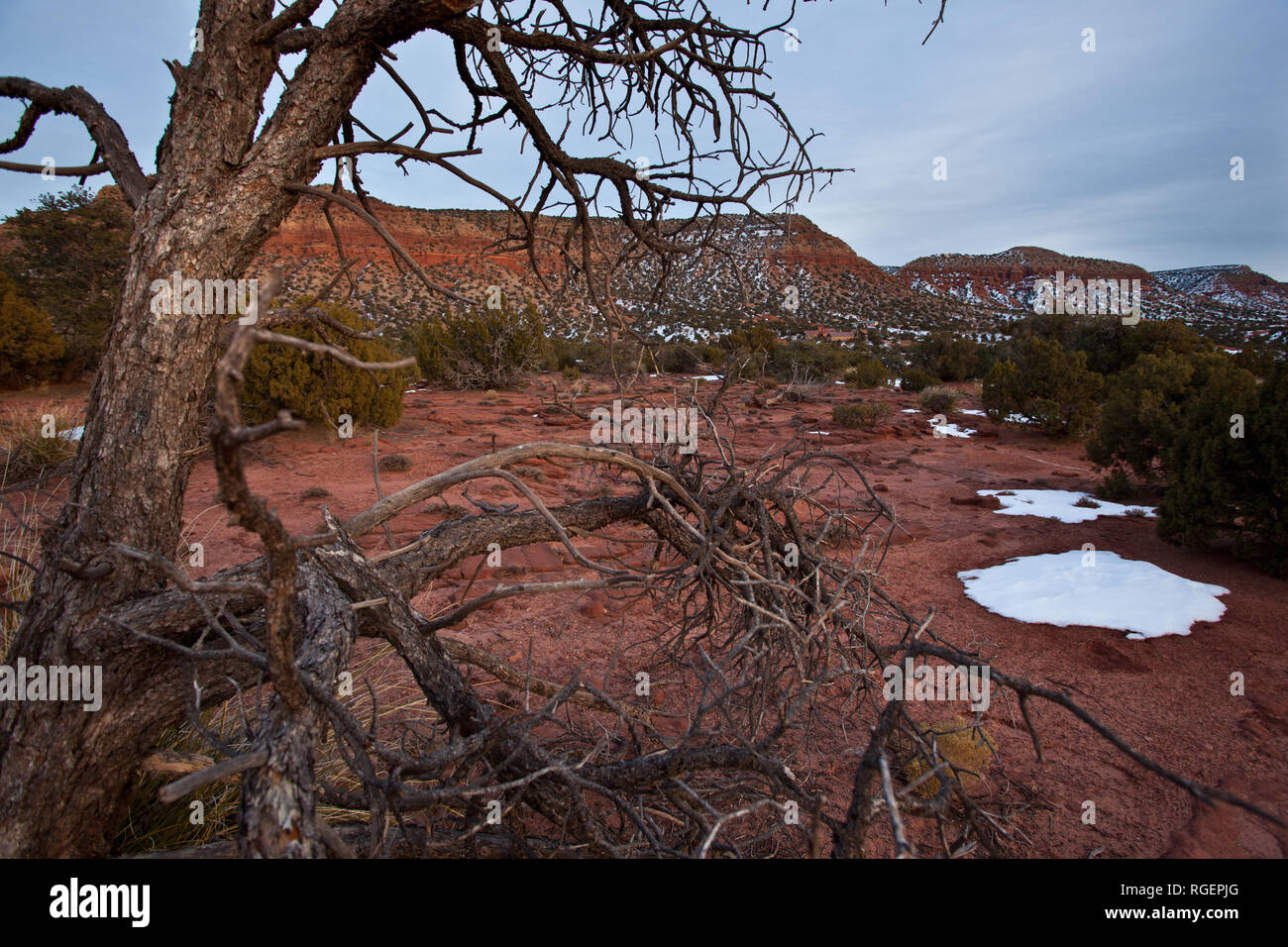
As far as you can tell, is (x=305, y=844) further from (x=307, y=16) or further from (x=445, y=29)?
(x=445, y=29)

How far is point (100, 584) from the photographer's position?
169cm

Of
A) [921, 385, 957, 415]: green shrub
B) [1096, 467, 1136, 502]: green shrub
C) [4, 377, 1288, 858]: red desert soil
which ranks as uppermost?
[921, 385, 957, 415]: green shrub

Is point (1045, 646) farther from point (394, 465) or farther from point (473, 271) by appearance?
point (473, 271)

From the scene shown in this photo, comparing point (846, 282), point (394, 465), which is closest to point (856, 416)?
point (394, 465)

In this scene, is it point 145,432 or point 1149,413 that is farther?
point 1149,413

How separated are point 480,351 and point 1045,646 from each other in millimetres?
14667

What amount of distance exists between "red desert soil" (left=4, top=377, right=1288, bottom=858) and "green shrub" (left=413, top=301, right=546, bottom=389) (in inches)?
277

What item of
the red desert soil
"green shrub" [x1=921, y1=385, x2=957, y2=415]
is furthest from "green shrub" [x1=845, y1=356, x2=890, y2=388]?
the red desert soil

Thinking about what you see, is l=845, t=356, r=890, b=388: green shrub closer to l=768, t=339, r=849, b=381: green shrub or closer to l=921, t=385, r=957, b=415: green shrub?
l=768, t=339, r=849, b=381: green shrub

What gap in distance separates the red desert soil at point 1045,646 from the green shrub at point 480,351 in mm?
7043

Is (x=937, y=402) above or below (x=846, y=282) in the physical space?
below

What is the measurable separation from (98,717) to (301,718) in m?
0.93

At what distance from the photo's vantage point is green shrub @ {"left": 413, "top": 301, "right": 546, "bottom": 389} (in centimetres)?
1599

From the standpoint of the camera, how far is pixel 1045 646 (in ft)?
14.0
